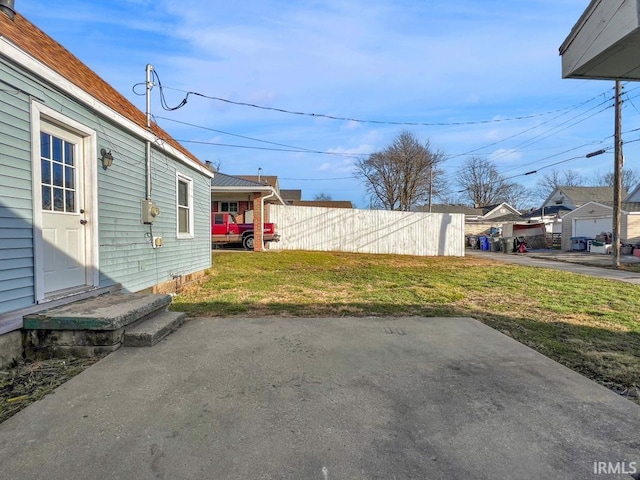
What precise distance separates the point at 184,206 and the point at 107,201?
119 inches

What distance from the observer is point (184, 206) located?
8.12 metres

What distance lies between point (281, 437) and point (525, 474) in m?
1.35

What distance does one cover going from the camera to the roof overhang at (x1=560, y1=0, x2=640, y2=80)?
260 cm

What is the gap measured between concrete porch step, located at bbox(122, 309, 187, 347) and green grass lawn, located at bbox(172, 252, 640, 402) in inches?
33.2

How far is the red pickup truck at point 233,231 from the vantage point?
15786 mm

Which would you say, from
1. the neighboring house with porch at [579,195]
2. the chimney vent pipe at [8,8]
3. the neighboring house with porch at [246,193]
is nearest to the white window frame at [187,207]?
the chimney vent pipe at [8,8]

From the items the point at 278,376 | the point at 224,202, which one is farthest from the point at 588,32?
the point at 224,202

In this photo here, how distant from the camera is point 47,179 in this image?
13.5 feet

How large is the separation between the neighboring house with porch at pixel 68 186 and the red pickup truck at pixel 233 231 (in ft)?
27.8

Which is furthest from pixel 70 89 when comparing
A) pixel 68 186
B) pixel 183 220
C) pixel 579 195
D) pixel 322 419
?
pixel 579 195

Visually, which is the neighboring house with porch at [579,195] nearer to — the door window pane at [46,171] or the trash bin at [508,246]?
the trash bin at [508,246]

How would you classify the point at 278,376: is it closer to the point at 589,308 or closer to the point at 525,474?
the point at 525,474

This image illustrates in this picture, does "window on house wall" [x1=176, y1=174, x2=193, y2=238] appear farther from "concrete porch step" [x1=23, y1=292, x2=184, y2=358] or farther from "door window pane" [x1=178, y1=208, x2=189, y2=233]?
"concrete porch step" [x1=23, y1=292, x2=184, y2=358]

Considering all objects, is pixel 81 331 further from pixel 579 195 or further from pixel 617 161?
pixel 579 195
